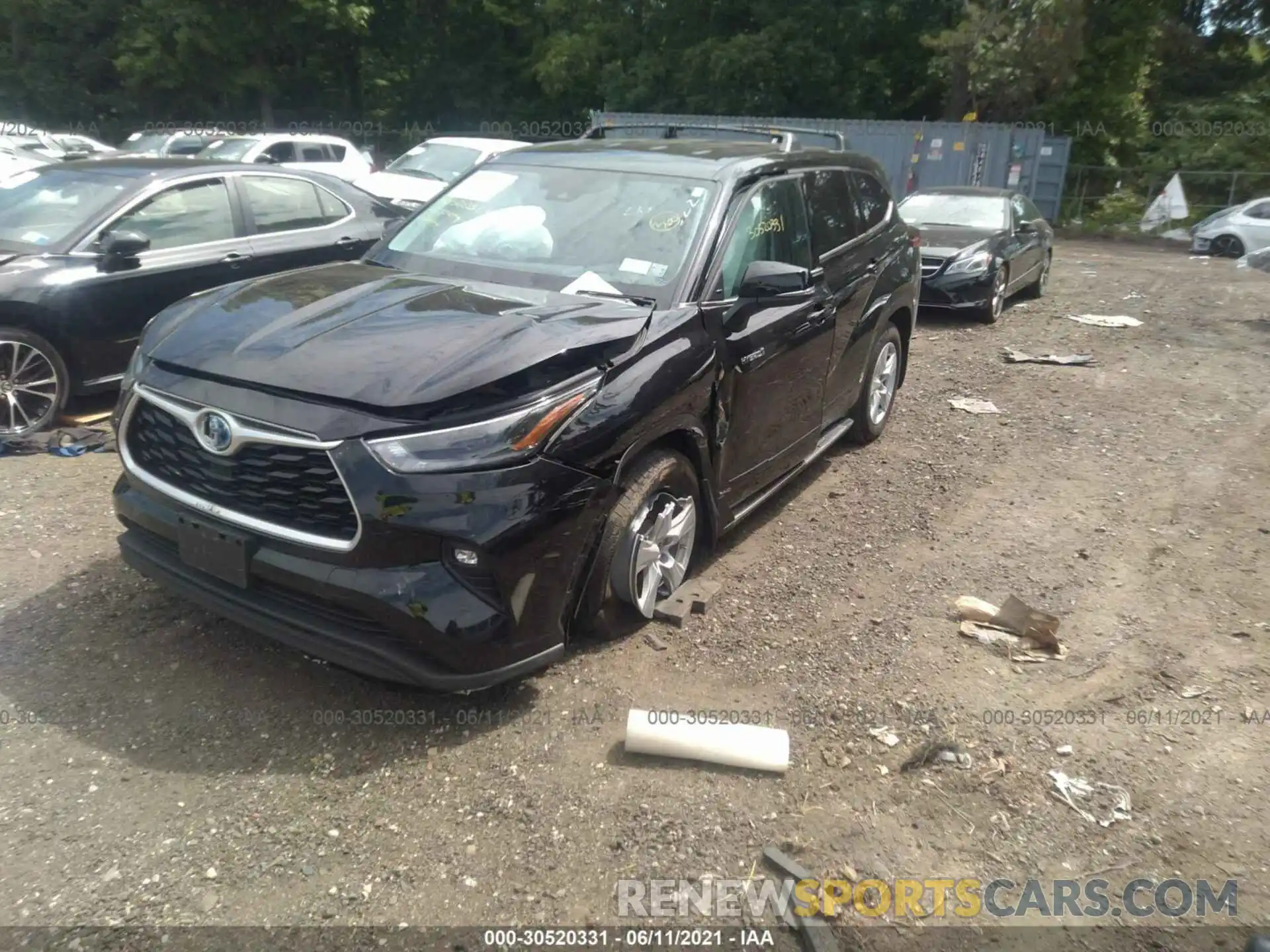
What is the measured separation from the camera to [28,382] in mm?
5965

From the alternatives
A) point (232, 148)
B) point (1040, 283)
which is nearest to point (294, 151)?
point (232, 148)

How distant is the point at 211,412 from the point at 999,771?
9.68 ft

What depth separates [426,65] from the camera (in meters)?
33.8

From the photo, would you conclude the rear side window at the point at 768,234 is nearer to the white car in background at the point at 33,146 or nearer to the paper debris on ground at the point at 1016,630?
the paper debris on ground at the point at 1016,630

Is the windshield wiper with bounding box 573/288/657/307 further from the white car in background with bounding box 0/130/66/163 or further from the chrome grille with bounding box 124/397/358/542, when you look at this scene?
the white car in background with bounding box 0/130/66/163

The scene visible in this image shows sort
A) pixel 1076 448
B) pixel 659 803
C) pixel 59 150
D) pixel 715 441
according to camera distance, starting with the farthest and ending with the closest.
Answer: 1. pixel 59 150
2. pixel 1076 448
3. pixel 715 441
4. pixel 659 803

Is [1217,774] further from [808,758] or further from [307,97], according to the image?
[307,97]

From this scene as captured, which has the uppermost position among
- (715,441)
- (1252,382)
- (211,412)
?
(211,412)

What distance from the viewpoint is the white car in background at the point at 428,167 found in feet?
45.0

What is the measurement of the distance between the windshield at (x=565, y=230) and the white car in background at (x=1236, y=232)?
17698mm

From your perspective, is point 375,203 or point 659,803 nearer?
point 659,803

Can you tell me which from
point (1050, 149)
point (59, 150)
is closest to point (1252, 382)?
point (1050, 149)

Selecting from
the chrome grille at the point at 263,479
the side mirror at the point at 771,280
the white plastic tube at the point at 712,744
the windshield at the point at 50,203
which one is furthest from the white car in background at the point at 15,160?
the white plastic tube at the point at 712,744

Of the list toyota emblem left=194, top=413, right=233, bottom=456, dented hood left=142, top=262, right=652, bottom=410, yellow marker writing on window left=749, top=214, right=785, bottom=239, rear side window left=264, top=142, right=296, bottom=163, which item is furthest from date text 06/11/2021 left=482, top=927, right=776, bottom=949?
rear side window left=264, top=142, right=296, bottom=163
